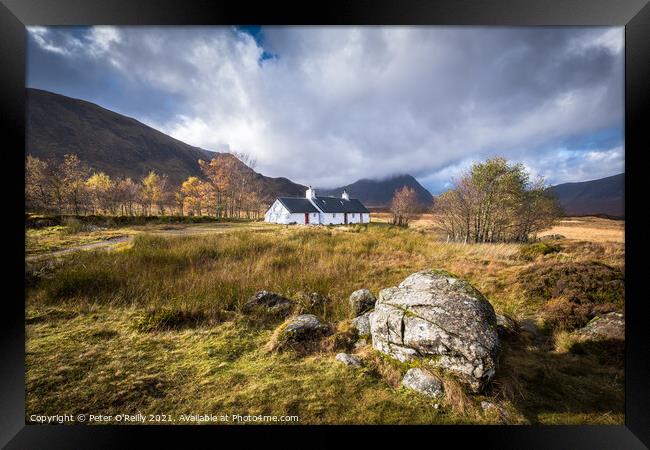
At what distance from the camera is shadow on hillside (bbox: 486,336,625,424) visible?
214 centimetres

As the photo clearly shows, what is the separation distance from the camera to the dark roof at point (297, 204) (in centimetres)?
2620

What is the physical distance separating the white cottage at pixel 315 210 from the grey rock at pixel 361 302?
22.0m

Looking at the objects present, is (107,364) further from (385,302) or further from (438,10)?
(438,10)

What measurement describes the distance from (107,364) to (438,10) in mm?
6041

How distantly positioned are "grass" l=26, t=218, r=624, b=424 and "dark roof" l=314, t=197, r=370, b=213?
2462 centimetres

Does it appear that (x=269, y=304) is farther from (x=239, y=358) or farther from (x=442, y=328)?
(x=442, y=328)

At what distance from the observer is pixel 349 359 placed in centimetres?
234

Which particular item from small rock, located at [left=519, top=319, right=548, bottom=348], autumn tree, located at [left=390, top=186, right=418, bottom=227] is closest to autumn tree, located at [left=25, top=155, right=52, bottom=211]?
small rock, located at [left=519, top=319, right=548, bottom=348]

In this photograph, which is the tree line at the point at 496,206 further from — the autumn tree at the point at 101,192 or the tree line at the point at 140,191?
the autumn tree at the point at 101,192

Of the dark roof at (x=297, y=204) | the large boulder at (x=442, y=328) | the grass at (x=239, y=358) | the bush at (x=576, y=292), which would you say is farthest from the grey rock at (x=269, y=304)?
the dark roof at (x=297, y=204)

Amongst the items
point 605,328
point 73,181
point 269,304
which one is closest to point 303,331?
point 269,304

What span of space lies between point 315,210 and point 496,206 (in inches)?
886
